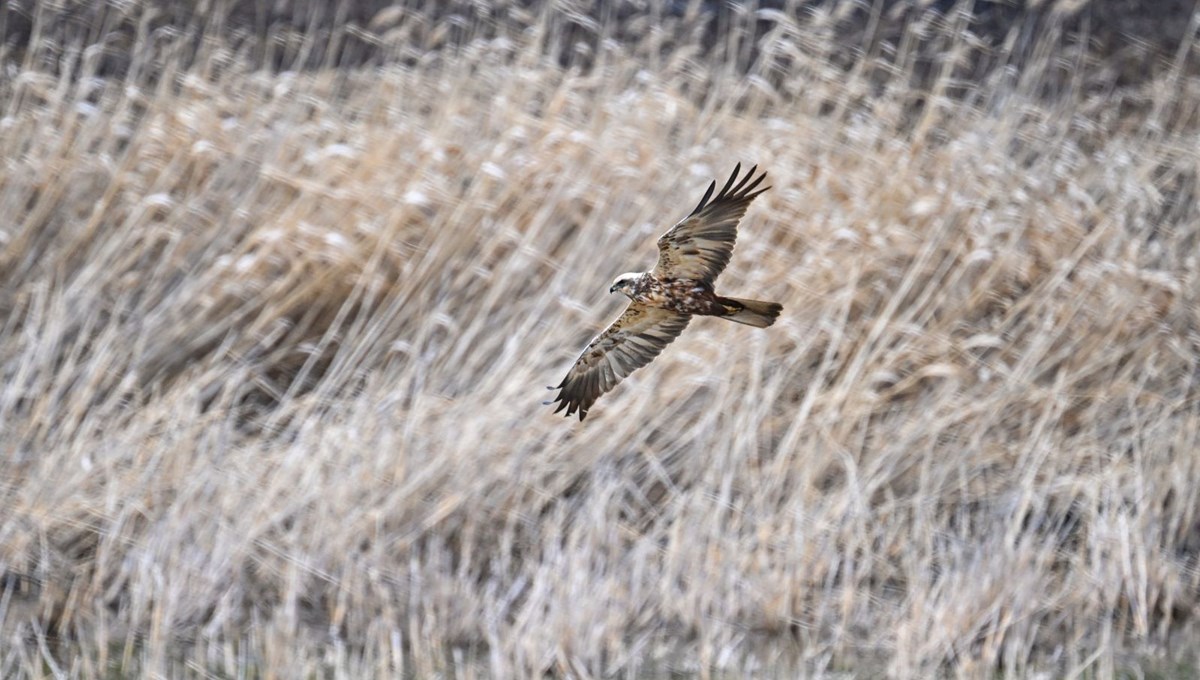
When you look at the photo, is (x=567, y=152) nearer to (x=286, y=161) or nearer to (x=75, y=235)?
(x=286, y=161)

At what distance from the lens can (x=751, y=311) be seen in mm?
1953

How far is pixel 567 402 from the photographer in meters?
2.33

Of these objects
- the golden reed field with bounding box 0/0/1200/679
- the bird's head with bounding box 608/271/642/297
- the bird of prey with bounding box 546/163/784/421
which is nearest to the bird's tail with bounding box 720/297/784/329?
the bird of prey with bounding box 546/163/784/421

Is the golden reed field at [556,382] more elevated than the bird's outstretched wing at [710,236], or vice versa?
the bird's outstretched wing at [710,236]

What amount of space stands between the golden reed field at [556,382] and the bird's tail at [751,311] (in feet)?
6.57

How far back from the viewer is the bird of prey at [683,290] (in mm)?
1977

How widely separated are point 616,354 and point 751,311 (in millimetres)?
395

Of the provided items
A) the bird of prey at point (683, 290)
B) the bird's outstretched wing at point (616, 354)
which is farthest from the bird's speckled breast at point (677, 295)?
the bird's outstretched wing at point (616, 354)

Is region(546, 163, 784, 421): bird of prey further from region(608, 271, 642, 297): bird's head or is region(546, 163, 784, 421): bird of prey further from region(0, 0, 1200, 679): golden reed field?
region(0, 0, 1200, 679): golden reed field

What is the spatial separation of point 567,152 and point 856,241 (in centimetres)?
90

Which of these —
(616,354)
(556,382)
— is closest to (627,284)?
(616,354)

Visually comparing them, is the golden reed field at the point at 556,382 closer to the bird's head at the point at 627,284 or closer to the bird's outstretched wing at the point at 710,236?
the bird's head at the point at 627,284

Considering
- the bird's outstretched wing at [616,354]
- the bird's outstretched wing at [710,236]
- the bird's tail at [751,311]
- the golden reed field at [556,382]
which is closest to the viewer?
the bird's tail at [751,311]

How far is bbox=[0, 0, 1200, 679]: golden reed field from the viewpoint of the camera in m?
4.04
